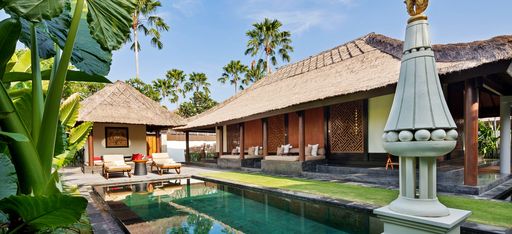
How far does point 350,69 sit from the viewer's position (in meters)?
11.6

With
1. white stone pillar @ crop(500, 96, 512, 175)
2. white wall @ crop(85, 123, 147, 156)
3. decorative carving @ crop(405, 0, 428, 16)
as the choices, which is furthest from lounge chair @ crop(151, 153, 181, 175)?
white stone pillar @ crop(500, 96, 512, 175)

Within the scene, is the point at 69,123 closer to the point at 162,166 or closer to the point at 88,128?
the point at 88,128

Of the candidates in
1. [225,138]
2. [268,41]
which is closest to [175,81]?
[268,41]

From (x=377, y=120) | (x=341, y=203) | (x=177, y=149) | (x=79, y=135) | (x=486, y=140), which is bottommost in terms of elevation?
(x=177, y=149)

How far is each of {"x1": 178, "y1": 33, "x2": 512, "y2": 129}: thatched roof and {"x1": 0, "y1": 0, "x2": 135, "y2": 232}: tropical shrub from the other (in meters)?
7.22

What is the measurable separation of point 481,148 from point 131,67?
29744 millimetres

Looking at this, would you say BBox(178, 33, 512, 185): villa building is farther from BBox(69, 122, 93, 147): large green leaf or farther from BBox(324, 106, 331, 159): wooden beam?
BBox(69, 122, 93, 147): large green leaf

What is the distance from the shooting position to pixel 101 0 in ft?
5.43

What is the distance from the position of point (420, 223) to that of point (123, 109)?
50.1 feet

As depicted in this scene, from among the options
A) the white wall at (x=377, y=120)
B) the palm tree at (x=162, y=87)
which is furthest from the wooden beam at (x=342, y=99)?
the palm tree at (x=162, y=87)

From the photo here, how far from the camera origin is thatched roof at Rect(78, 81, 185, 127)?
14.0m

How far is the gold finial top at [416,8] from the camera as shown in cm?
251

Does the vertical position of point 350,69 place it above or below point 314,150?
above

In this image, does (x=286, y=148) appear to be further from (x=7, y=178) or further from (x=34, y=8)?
(x=34, y=8)
